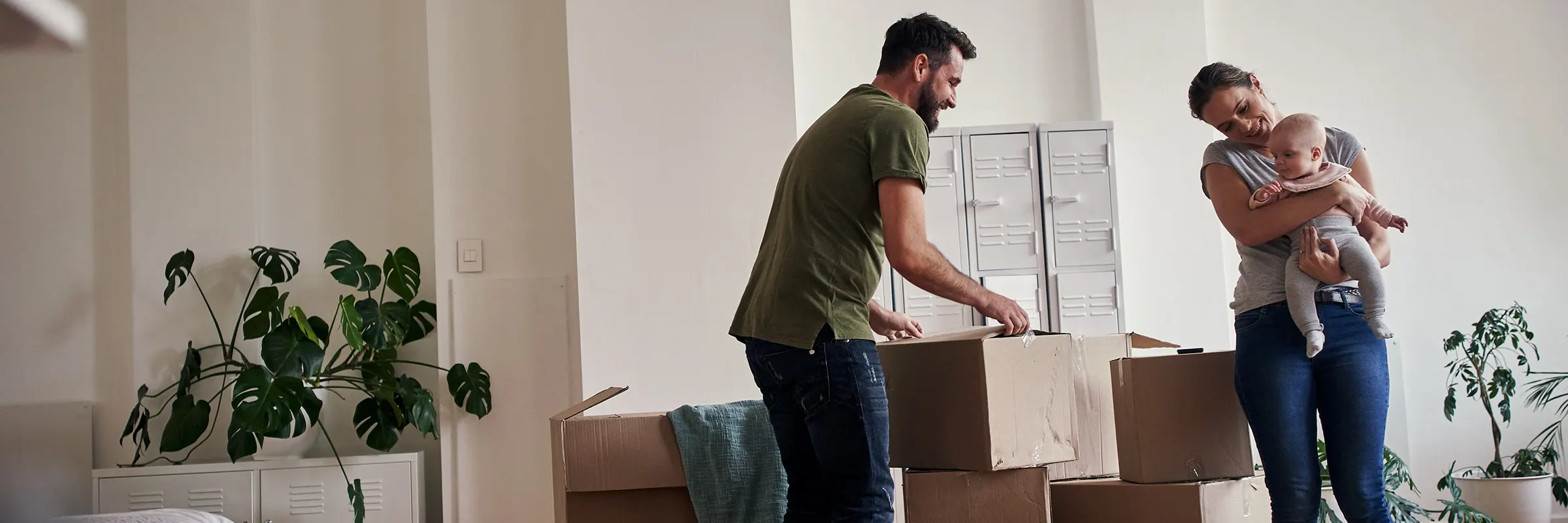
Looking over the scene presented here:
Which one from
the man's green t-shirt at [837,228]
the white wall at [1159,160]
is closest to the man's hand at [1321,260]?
the man's green t-shirt at [837,228]

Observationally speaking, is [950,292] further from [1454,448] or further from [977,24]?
[1454,448]

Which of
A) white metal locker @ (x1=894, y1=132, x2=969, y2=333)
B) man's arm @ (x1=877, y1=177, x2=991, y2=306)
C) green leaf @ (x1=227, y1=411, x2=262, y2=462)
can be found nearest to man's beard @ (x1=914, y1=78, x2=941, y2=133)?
man's arm @ (x1=877, y1=177, x2=991, y2=306)

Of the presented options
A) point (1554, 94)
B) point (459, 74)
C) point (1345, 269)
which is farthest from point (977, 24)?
point (1345, 269)

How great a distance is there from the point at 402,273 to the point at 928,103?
235cm

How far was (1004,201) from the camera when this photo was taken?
148 inches

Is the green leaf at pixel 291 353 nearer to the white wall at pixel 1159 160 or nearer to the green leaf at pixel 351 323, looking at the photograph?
the green leaf at pixel 351 323

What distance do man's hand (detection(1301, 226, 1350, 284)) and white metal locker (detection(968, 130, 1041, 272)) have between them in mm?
1948

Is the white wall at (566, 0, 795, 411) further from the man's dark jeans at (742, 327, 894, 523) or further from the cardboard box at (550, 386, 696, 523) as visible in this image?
the man's dark jeans at (742, 327, 894, 523)

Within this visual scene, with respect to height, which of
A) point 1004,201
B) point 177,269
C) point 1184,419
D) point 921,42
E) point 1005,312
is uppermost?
point 921,42

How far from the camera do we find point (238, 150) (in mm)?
3867

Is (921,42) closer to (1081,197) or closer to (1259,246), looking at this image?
(1259,246)

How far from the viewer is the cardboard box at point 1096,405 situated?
7.12ft

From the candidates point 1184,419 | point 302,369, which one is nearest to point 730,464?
point 1184,419

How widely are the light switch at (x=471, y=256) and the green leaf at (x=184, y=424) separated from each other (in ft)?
2.99
